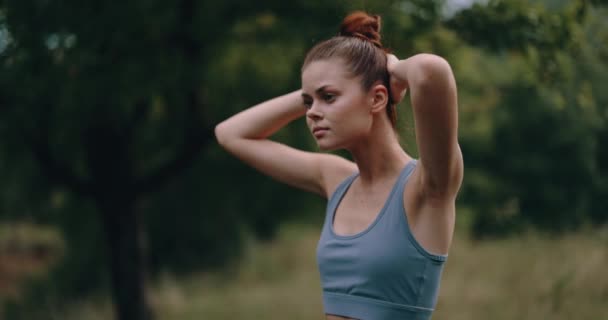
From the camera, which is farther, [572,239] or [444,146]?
[572,239]

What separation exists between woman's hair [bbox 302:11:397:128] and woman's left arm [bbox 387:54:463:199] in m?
0.14

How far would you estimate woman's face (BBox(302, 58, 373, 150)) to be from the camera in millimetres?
1940

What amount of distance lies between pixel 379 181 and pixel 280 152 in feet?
1.59

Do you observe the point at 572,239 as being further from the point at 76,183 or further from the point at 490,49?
the point at 76,183

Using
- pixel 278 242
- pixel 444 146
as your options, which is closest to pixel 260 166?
pixel 444 146

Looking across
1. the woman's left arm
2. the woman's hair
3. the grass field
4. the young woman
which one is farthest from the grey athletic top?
the grass field

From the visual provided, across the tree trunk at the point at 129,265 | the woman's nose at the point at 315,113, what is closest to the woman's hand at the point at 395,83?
the woman's nose at the point at 315,113

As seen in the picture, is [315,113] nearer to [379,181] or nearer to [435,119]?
[379,181]

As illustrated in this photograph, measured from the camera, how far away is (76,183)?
22.0ft

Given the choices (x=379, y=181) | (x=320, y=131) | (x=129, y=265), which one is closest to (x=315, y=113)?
Answer: (x=320, y=131)

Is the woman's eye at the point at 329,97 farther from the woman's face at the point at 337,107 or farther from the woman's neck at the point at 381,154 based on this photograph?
the woman's neck at the point at 381,154

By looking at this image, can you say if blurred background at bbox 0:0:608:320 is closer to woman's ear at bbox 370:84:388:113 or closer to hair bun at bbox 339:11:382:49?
hair bun at bbox 339:11:382:49

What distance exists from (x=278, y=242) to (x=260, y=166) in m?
10.1

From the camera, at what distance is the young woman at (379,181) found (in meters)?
1.75
